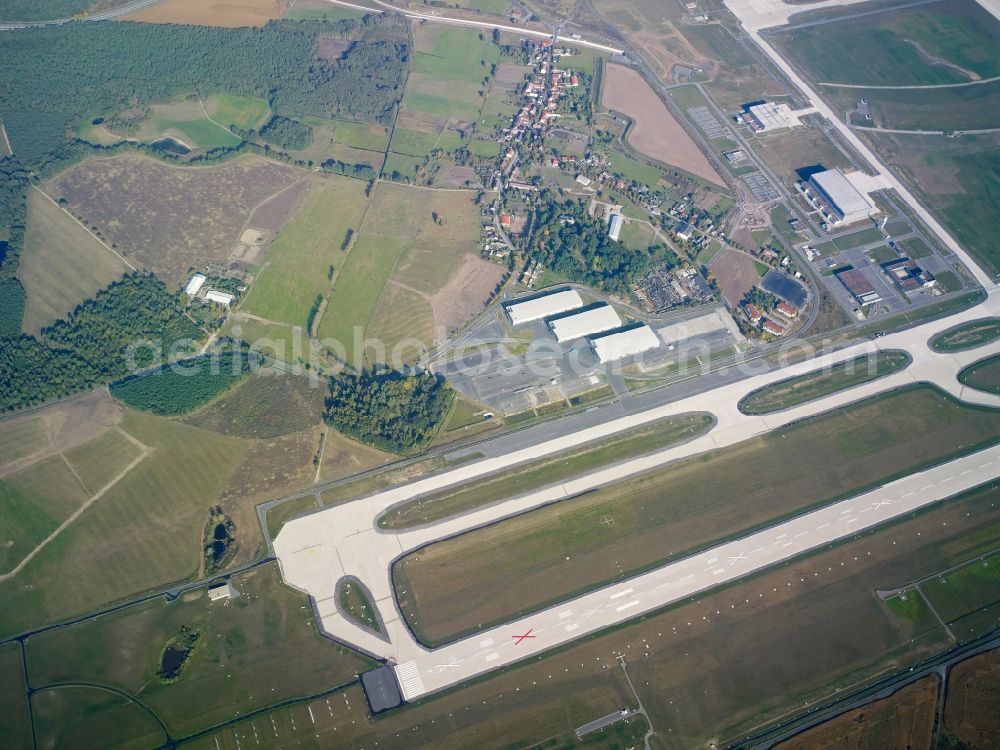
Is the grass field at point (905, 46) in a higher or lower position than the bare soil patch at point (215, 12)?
higher

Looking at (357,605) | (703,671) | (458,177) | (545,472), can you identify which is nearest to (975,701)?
(703,671)

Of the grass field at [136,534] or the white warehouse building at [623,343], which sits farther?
the white warehouse building at [623,343]

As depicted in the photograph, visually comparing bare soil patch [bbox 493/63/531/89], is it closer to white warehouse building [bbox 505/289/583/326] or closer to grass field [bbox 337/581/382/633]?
white warehouse building [bbox 505/289/583/326]

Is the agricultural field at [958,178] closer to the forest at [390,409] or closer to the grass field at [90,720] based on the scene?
the forest at [390,409]

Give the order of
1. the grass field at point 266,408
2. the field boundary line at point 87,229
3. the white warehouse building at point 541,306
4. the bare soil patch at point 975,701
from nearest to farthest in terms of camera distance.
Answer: the bare soil patch at point 975,701 → the grass field at point 266,408 → the white warehouse building at point 541,306 → the field boundary line at point 87,229

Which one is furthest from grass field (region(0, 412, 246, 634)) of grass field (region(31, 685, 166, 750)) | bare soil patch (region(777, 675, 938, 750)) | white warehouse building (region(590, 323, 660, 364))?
bare soil patch (region(777, 675, 938, 750))

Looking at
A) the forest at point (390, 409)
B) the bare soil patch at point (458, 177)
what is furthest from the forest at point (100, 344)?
the bare soil patch at point (458, 177)

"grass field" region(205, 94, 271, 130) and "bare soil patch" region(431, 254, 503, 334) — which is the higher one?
"grass field" region(205, 94, 271, 130)
